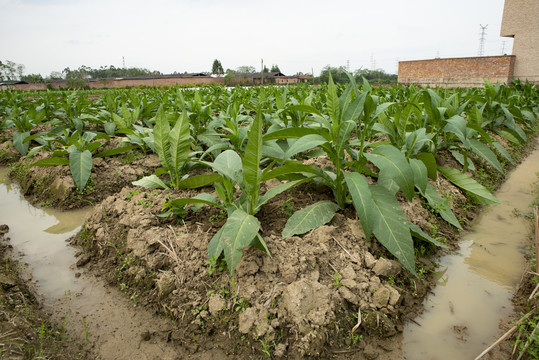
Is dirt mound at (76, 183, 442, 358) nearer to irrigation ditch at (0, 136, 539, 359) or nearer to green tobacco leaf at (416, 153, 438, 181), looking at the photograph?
irrigation ditch at (0, 136, 539, 359)

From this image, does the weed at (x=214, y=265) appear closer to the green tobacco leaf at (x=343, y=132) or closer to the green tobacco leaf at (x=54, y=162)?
the green tobacco leaf at (x=343, y=132)

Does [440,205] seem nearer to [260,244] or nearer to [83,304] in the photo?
[260,244]

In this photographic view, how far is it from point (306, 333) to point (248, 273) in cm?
41

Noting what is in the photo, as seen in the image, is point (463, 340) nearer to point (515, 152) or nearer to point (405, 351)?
point (405, 351)

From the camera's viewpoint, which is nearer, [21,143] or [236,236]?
[236,236]

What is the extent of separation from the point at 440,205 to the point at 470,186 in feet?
1.94

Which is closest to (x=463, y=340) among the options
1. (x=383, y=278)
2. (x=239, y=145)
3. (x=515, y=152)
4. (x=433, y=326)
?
(x=433, y=326)

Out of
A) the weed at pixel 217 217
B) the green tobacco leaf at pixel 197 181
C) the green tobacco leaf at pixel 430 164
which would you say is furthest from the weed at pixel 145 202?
the green tobacco leaf at pixel 430 164

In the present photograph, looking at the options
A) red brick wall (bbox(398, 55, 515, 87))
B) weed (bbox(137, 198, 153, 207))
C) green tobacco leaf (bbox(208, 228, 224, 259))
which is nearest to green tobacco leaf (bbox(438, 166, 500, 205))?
green tobacco leaf (bbox(208, 228, 224, 259))

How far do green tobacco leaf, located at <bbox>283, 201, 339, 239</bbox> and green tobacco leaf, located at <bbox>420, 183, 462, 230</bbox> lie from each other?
2.91 feet

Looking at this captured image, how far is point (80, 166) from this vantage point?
3164 millimetres

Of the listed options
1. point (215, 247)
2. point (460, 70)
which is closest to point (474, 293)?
point (215, 247)

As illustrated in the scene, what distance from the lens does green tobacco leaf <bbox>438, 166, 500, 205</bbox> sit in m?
2.68

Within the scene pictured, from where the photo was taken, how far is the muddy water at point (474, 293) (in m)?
1.51
